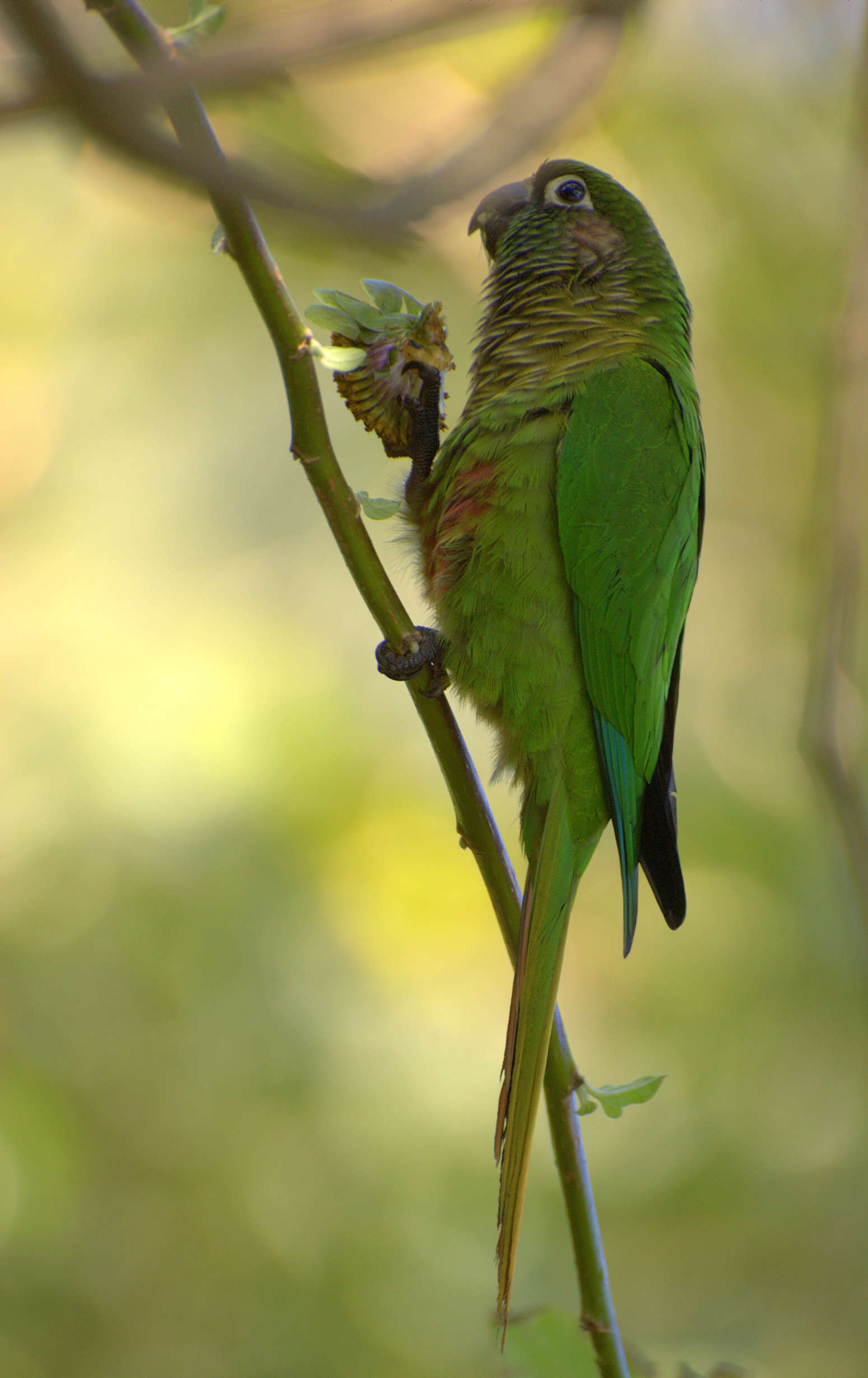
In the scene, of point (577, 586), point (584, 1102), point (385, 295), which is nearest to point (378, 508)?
point (385, 295)

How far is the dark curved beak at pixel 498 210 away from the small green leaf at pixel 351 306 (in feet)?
2.55

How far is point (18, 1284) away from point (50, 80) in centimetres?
286

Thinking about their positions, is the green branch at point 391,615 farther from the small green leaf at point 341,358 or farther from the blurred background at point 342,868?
the blurred background at point 342,868

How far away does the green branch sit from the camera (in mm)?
847

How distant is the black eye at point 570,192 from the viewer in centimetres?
192

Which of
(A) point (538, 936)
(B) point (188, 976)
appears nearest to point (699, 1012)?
(B) point (188, 976)

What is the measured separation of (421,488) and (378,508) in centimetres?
47

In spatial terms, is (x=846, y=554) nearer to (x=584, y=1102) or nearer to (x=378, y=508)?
(x=378, y=508)

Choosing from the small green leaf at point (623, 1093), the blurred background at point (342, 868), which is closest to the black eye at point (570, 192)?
the blurred background at point (342, 868)

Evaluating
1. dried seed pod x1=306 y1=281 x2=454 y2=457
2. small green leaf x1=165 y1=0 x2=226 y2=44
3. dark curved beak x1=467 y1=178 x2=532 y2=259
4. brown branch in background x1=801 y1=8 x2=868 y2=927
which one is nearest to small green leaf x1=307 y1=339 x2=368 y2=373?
dried seed pod x1=306 y1=281 x2=454 y2=457

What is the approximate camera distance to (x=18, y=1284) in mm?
2576

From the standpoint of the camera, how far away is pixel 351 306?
1271 mm

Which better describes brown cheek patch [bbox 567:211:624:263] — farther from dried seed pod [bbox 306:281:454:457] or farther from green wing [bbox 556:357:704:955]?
dried seed pod [bbox 306:281:454:457]

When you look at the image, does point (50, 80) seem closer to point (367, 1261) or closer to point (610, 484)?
point (610, 484)
